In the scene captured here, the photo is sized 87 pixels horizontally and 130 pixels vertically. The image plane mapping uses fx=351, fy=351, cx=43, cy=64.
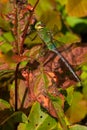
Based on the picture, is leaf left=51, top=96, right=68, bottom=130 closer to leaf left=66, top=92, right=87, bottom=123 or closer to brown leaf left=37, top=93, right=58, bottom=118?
brown leaf left=37, top=93, right=58, bottom=118

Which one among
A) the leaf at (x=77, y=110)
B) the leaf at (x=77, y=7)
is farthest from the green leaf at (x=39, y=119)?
the leaf at (x=77, y=7)

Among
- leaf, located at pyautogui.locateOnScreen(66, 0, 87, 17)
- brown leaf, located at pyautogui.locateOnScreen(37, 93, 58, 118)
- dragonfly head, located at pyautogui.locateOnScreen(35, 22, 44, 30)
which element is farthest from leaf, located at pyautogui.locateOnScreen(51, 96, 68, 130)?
leaf, located at pyautogui.locateOnScreen(66, 0, 87, 17)

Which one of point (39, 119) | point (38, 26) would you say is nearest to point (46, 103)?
point (39, 119)

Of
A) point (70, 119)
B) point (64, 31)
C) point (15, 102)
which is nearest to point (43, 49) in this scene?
point (15, 102)

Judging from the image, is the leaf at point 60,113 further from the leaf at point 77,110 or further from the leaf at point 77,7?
the leaf at point 77,7

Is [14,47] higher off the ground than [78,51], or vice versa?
[14,47]

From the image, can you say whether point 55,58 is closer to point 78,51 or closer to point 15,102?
point 78,51
